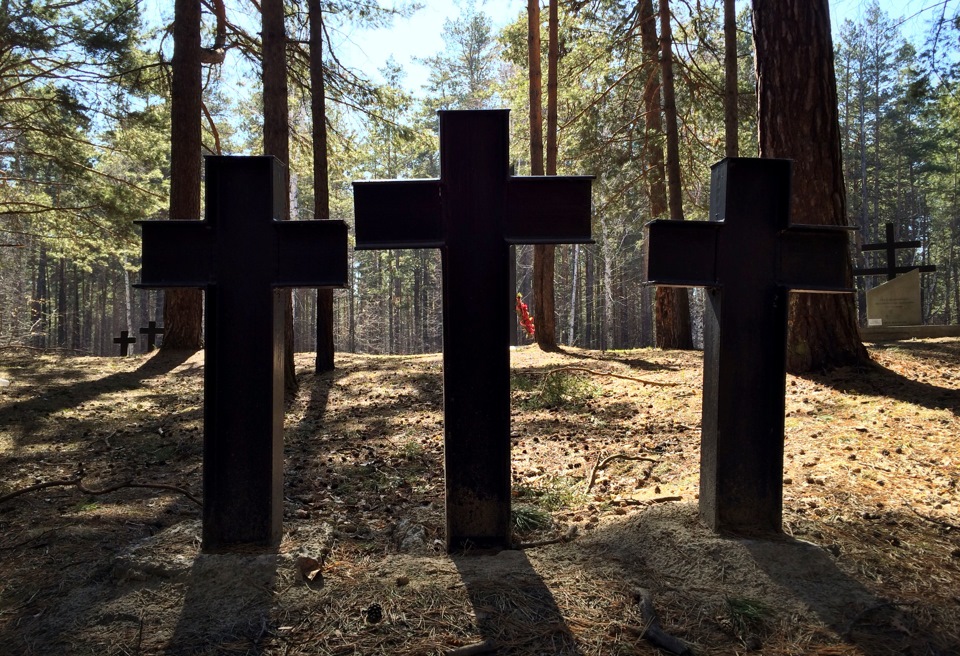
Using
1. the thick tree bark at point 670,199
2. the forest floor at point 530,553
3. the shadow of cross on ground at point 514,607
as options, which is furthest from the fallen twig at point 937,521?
the thick tree bark at point 670,199

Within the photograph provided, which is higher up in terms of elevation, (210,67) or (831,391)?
(210,67)

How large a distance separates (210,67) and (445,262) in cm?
1432

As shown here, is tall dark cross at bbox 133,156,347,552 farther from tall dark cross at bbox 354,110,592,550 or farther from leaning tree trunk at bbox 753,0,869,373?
leaning tree trunk at bbox 753,0,869,373

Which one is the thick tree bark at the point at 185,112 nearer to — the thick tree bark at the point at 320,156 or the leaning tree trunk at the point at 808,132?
the thick tree bark at the point at 320,156

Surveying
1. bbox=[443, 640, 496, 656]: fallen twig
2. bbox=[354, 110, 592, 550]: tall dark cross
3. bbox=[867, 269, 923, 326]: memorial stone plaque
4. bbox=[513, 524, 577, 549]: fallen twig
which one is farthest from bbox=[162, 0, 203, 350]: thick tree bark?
bbox=[867, 269, 923, 326]: memorial stone plaque

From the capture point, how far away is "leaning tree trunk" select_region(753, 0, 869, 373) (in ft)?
21.3

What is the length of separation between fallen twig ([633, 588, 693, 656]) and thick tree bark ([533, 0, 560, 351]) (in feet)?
37.1

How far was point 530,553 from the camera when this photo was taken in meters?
3.00

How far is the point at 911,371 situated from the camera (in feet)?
21.9

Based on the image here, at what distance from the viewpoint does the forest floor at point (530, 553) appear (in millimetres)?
2342

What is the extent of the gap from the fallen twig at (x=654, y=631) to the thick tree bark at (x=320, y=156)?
9.05 metres

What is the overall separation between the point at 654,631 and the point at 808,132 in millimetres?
5952

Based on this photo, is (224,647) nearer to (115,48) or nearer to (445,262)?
(445,262)

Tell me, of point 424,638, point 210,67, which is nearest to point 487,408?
point 424,638
